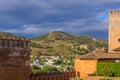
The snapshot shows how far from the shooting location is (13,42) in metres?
36.7

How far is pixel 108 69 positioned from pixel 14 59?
535 inches

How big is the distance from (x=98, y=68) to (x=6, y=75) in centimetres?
1521

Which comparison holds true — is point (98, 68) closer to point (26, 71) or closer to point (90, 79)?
point (90, 79)

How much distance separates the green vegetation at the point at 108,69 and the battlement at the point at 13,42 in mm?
11417

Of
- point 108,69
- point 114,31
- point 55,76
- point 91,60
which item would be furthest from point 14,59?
point 114,31

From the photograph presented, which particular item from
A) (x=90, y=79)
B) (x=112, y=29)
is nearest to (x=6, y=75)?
(x=90, y=79)

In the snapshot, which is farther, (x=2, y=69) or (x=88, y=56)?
(x=88, y=56)

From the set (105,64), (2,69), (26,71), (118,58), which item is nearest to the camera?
(2,69)

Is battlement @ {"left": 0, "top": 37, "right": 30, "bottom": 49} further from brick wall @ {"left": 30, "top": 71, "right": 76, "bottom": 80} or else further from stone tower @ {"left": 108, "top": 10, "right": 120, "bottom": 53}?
stone tower @ {"left": 108, "top": 10, "right": 120, "bottom": 53}

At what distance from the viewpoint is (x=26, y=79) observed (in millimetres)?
38750

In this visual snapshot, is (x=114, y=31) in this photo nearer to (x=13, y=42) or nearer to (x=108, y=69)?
(x=108, y=69)

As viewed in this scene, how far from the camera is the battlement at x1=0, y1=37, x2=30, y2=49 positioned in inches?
1391

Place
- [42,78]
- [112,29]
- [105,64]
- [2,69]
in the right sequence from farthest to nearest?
1. [112,29]
2. [105,64]
3. [42,78]
4. [2,69]

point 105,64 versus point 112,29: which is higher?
point 112,29
